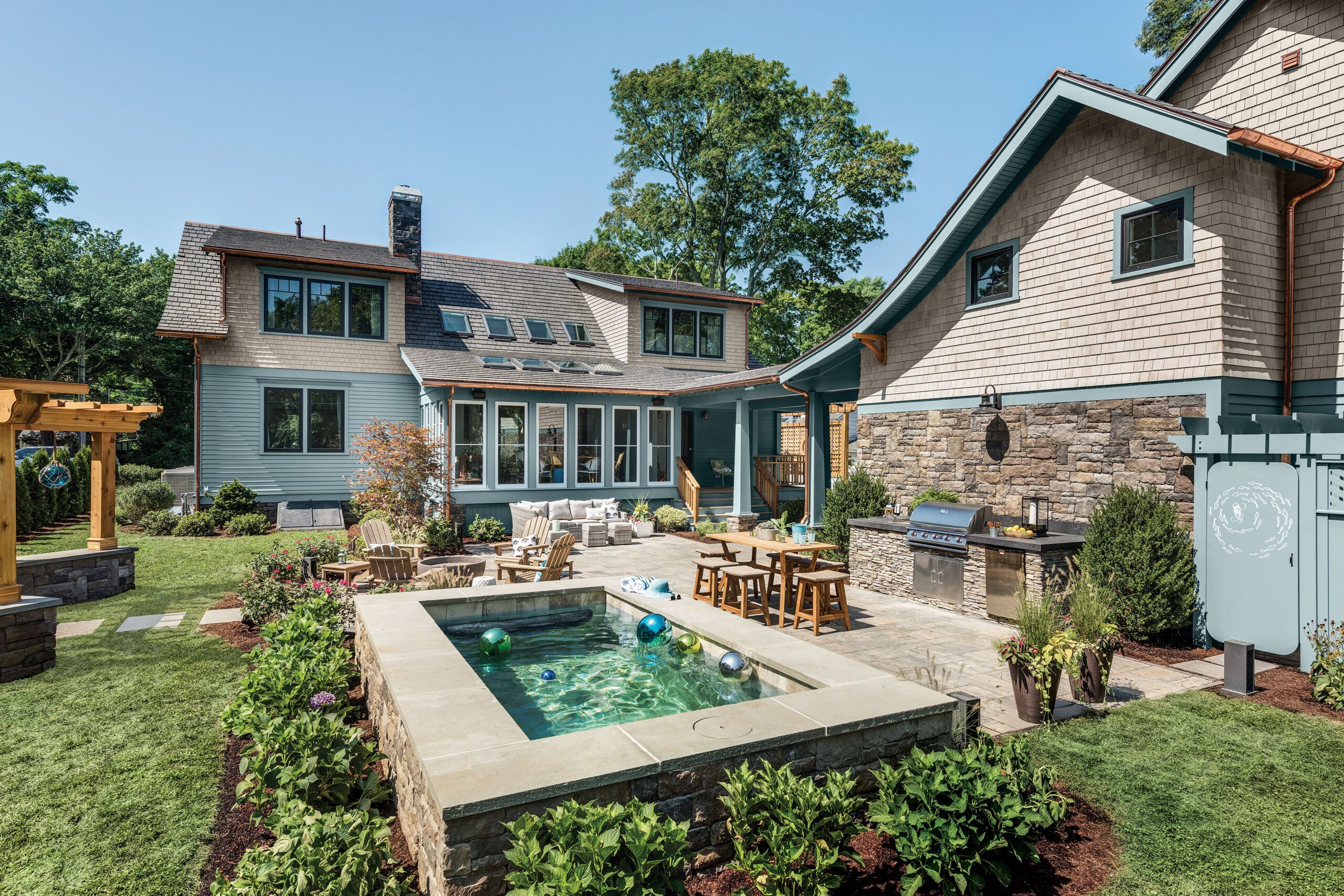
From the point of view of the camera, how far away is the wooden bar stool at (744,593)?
8117 mm

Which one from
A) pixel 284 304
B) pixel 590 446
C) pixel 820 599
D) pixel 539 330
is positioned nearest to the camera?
pixel 820 599

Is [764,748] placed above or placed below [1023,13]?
below

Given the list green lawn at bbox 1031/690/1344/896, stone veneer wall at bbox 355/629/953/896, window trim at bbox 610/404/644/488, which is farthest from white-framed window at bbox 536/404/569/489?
green lawn at bbox 1031/690/1344/896

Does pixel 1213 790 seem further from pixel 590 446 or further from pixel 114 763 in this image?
pixel 590 446

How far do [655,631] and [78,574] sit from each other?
8026 millimetres

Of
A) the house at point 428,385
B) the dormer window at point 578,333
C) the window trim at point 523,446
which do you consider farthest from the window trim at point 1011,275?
the dormer window at point 578,333

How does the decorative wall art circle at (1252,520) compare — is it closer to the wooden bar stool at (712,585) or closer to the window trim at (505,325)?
the wooden bar stool at (712,585)

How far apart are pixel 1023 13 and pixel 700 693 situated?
1583 cm

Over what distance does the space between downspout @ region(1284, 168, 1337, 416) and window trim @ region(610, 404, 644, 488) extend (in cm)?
1215

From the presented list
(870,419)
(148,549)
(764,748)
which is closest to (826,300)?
(870,419)

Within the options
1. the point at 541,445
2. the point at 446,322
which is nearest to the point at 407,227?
the point at 446,322

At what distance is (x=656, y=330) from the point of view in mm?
20141

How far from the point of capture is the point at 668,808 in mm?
3184

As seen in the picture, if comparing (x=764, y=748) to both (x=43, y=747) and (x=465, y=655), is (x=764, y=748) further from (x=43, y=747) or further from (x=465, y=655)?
(x=43, y=747)
